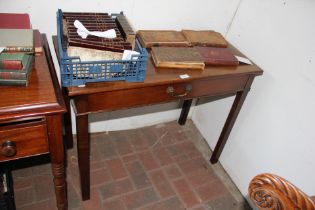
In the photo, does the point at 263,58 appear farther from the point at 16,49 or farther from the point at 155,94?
the point at 16,49

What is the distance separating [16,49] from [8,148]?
0.40 metres

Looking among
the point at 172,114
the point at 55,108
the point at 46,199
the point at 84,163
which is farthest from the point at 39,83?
the point at 172,114

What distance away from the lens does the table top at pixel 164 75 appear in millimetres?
1136

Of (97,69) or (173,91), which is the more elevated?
(97,69)

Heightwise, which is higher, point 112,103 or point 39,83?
point 39,83

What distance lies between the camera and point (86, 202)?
168cm

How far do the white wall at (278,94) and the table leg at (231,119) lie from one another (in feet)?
0.26

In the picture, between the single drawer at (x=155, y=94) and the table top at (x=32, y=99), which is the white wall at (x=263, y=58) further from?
the table top at (x=32, y=99)

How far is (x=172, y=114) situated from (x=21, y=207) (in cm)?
133

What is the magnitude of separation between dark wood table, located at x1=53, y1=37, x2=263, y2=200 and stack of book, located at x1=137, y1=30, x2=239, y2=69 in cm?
4

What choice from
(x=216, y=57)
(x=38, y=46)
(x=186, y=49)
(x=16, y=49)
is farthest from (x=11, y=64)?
(x=216, y=57)

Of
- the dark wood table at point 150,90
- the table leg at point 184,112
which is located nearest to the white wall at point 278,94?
the dark wood table at point 150,90

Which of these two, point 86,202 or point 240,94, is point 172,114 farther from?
point 86,202

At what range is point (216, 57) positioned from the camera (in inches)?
58.3
